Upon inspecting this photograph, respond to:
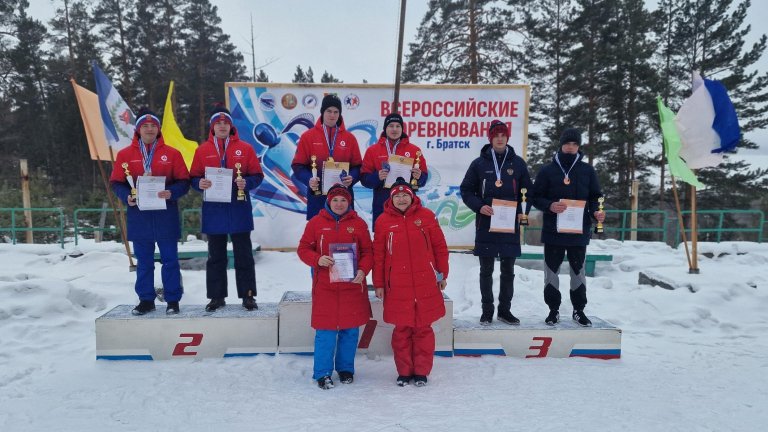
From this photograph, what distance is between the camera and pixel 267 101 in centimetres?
833

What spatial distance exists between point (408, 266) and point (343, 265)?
500 millimetres

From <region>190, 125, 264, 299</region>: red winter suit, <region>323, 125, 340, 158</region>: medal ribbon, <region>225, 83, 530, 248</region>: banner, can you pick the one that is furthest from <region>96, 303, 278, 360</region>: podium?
<region>225, 83, 530, 248</region>: banner

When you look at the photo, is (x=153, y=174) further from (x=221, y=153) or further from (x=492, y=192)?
(x=492, y=192)

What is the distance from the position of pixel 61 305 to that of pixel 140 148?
109 inches

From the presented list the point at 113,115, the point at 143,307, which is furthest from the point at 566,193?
the point at 113,115

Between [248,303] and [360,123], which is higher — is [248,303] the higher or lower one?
the lower one

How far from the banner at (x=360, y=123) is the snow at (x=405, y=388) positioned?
3.41 meters

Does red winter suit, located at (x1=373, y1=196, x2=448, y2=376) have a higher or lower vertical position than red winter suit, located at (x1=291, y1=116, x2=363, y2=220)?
lower

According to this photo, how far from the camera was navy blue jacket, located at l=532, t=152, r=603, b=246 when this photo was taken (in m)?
4.12

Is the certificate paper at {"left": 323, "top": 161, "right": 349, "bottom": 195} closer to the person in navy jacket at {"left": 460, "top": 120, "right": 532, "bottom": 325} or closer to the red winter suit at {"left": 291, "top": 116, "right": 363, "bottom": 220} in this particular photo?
the red winter suit at {"left": 291, "top": 116, "right": 363, "bottom": 220}

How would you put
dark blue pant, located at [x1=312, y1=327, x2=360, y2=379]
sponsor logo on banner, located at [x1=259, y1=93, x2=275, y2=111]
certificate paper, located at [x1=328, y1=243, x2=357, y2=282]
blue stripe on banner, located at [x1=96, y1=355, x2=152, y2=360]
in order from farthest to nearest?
sponsor logo on banner, located at [x1=259, y1=93, x2=275, y2=111] → blue stripe on banner, located at [x1=96, y1=355, x2=152, y2=360] → dark blue pant, located at [x1=312, y1=327, x2=360, y2=379] → certificate paper, located at [x1=328, y1=243, x2=357, y2=282]

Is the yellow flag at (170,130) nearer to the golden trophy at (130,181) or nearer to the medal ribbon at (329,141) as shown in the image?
the golden trophy at (130,181)

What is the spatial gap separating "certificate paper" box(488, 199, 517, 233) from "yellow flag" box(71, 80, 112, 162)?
6268 millimetres

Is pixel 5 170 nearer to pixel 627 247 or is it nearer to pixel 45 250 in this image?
pixel 45 250
